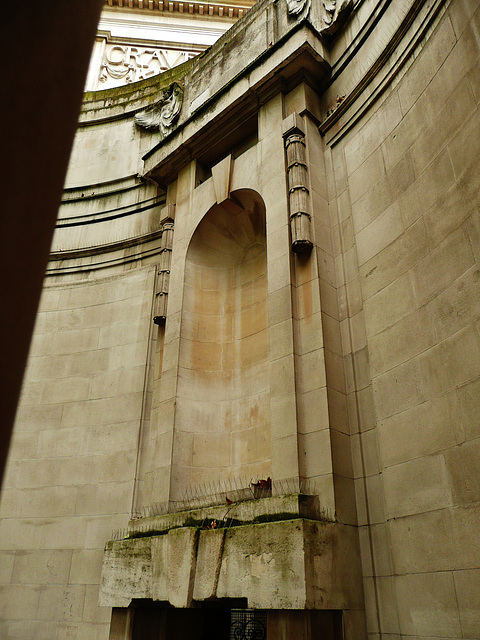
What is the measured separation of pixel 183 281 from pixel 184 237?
1272 millimetres

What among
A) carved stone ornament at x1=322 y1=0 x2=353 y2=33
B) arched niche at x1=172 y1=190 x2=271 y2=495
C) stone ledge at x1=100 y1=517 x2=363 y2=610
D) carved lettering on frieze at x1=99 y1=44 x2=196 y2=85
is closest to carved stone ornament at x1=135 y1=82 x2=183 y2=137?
arched niche at x1=172 y1=190 x2=271 y2=495

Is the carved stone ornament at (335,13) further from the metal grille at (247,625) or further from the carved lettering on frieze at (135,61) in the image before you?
the carved lettering on frieze at (135,61)

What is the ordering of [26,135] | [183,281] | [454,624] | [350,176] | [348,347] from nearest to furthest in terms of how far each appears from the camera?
[26,135]
[454,624]
[348,347]
[350,176]
[183,281]

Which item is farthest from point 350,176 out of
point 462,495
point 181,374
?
point 462,495

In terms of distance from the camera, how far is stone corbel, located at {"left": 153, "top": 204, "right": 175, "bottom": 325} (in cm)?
1303

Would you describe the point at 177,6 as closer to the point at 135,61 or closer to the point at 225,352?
the point at 135,61

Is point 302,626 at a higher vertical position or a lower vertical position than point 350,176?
lower

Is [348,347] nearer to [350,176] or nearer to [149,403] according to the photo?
[350,176]

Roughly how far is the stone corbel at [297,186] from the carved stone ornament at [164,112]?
5.61 metres

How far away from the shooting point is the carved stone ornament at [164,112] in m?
15.9

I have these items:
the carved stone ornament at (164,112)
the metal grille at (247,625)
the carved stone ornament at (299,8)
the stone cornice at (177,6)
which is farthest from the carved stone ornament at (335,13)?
the stone cornice at (177,6)

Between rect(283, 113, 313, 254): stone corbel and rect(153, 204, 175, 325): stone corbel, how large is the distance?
4.04 metres

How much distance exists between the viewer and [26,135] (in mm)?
1733

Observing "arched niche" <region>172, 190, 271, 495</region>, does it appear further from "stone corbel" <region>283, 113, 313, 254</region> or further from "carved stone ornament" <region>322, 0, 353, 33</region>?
"carved stone ornament" <region>322, 0, 353, 33</region>
